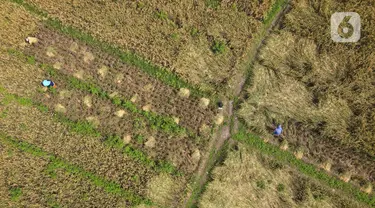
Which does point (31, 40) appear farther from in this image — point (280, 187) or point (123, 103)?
point (280, 187)

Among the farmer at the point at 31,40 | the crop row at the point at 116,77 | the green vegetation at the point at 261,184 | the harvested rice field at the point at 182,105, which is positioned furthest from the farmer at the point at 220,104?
the farmer at the point at 31,40

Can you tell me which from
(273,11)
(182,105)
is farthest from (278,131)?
(273,11)

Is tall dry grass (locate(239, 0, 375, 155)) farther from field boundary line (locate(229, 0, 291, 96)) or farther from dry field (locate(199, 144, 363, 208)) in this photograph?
dry field (locate(199, 144, 363, 208))

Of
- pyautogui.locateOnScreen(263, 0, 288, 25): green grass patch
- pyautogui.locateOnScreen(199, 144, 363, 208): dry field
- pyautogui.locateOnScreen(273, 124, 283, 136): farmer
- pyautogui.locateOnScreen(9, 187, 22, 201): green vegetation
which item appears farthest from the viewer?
pyautogui.locateOnScreen(263, 0, 288, 25): green grass patch

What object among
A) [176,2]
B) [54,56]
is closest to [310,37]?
[176,2]

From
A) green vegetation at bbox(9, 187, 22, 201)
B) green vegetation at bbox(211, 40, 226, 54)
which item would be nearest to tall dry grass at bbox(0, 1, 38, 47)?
green vegetation at bbox(9, 187, 22, 201)

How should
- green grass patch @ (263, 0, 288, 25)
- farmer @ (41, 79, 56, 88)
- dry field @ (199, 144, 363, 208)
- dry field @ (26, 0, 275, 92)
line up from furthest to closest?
green grass patch @ (263, 0, 288, 25) < dry field @ (26, 0, 275, 92) < farmer @ (41, 79, 56, 88) < dry field @ (199, 144, 363, 208)

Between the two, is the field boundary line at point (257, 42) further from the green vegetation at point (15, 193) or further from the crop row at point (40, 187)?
the green vegetation at point (15, 193)
